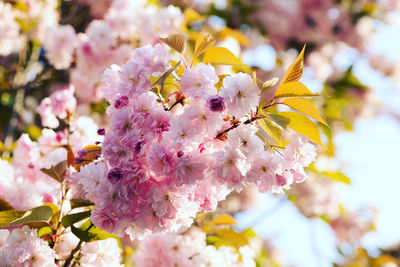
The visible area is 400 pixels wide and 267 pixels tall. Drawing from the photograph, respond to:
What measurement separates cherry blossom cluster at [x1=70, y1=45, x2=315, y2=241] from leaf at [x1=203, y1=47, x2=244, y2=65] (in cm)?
12

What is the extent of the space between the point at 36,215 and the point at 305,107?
69cm

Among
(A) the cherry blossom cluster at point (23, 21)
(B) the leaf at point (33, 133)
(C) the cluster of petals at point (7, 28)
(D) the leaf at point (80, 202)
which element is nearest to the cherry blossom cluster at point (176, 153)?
(D) the leaf at point (80, 202)

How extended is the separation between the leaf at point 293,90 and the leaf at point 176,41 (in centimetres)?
25

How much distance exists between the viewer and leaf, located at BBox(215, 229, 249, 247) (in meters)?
1.27

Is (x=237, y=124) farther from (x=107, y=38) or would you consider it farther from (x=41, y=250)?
(x=107, y=38)

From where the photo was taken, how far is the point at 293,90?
82 cm

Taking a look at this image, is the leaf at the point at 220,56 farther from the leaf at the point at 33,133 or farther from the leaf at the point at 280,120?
the leaf at the point at 33,133

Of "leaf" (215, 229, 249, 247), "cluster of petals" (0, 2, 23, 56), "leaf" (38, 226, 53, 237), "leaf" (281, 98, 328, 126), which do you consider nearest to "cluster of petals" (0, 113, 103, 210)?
"leaf" (38, 226, 53, 237)

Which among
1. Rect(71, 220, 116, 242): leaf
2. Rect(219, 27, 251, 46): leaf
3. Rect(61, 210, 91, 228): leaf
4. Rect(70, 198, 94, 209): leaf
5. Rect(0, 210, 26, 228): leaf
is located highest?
Rect(70, 198, 94, 209): leaf

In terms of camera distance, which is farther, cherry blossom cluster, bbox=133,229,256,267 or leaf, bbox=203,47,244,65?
cherry blossom cluster, bbox=133,229,256,267

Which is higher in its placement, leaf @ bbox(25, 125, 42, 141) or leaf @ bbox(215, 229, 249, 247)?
leaf @ bbox(215, 229, 249, 247)

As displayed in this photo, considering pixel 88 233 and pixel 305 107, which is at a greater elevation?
pixel 305 107

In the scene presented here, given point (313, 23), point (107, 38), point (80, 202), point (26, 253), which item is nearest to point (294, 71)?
point (80, 202)

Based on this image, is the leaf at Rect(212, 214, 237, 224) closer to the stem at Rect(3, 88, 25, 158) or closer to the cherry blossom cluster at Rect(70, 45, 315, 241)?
the cherry blossom cluster at Rect(70, 45, 315, 241)
